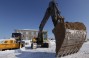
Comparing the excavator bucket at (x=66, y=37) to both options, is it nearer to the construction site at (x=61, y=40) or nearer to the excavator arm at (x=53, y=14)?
the construction site at (x=61, y=40)

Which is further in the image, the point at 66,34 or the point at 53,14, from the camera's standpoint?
the point at 53,14

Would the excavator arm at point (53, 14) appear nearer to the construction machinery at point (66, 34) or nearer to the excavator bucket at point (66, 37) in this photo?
the construction machinery at point (66, 34)

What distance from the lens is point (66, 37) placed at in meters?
11.8

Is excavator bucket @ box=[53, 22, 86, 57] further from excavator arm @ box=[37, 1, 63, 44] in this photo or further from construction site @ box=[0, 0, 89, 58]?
excavator arm @ box=[37, 1, 63, 44]

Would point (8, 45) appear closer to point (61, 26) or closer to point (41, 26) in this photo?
point (41, 26)

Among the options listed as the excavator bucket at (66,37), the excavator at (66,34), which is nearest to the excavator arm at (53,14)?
the excavator at (66,34)

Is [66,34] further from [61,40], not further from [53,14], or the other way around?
[53,14]

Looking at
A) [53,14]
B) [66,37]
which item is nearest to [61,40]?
[66,37]

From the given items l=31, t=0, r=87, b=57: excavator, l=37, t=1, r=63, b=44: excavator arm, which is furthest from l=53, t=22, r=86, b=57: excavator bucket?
l=37, t=1, r=63, b=44: excavator arm

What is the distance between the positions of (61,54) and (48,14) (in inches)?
294

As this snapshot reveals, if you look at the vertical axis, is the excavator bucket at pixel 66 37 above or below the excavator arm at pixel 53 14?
below

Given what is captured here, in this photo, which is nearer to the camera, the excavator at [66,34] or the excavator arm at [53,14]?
the excavator at [66,34]

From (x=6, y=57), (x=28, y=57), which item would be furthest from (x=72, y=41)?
(x=6, y=57)

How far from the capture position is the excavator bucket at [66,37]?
1169 centimetres
